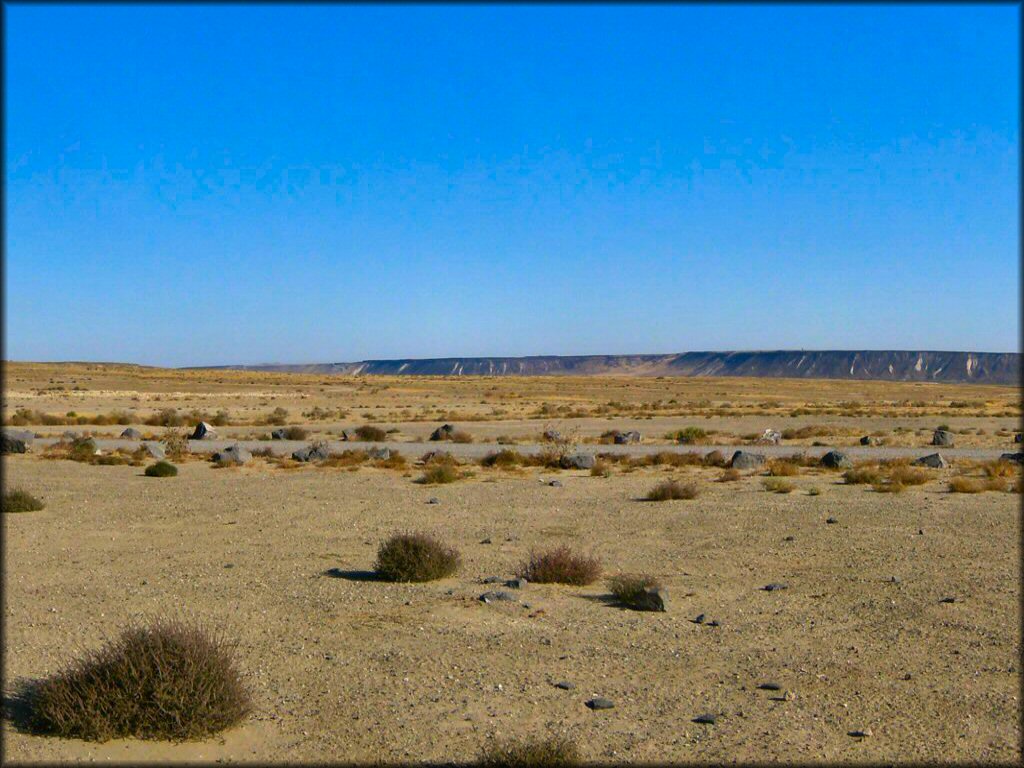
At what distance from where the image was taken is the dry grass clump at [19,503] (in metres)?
20.0

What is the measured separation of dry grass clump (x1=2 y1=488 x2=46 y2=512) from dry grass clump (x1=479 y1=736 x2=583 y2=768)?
16.8 metres

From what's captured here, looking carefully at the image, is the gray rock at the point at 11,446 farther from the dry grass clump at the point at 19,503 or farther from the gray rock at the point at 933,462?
the gray rock at the point at 933,462

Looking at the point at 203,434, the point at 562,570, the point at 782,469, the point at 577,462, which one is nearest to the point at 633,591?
the point at 562,570

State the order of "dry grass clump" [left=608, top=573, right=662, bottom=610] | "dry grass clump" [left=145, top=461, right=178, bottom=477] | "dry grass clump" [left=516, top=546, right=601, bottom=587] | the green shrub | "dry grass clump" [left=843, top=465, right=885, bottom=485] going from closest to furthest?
"dry grass clump" [left=608, top=573, right=662, bottom=610] → "dry grass clump" [left=516, top=546, right=601, bottom=587] → "dry grass clump" [left=843, top=465, right=885, bottom=485] → "dry grass clump" [left=145, top=461, right=178, bottom=477] → the green shrub

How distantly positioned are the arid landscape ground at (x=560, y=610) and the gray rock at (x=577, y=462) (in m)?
2.01

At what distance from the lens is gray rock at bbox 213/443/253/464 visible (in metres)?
31.2

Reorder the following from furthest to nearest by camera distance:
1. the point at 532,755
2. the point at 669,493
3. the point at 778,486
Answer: the point at 778,486, the point at 669,493, the point at 532,755

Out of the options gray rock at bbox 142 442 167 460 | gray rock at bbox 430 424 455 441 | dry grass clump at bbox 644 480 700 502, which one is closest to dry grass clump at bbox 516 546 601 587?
dry grass clump at bbox 644 480 700 502

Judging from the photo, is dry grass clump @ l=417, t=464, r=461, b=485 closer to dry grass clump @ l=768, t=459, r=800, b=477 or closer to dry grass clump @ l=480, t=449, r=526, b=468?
dry grass clump @ l=480, t=449, r=526, b=468

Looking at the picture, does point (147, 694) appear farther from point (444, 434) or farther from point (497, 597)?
point (444, 434)

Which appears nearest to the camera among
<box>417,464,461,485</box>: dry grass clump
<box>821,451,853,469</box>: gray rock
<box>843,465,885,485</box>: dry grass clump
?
<box>843,465,885,485</box>: dry grass clump

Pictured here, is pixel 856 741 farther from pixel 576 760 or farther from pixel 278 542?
pixel 278 542

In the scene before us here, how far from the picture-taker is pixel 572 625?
10977 mm

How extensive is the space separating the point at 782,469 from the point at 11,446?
28.0m
